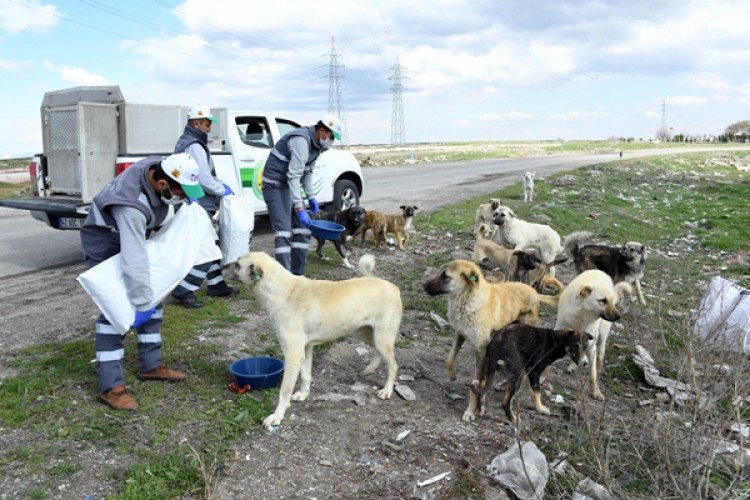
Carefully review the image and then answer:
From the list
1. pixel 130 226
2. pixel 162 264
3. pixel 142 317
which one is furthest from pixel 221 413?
pixel 130 226

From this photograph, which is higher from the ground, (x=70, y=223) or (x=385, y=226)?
(x=70, y=223)

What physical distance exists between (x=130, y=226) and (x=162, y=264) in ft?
1.56

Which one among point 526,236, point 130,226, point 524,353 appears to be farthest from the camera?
point 526,236

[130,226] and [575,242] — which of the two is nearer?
[130,226]

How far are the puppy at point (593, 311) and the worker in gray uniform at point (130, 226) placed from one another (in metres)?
3.77

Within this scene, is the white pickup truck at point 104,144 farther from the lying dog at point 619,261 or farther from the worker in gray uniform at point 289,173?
the lying dog at point 619,261

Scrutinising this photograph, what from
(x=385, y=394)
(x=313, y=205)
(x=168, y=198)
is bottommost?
(x=385, y=394)

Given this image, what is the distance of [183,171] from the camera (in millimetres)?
4375

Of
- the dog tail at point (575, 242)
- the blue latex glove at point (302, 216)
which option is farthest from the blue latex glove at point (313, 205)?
the dog tail at point (575, 242)

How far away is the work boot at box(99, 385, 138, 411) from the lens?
4469 millimetres

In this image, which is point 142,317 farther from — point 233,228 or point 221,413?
point 233,228

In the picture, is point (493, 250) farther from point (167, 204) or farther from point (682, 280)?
point (167, 204)

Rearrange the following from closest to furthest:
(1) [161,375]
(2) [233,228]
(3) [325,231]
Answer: (1) [161,375] < (2) [233,228] < (3) [325,231]

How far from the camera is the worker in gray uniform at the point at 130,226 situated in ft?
13.9
